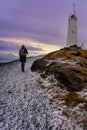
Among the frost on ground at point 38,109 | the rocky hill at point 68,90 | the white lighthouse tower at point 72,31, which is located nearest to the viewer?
the frost on ground at point 38,109

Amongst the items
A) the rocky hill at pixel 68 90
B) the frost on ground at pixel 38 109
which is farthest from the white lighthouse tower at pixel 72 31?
the frost on ground at pixel 38 109

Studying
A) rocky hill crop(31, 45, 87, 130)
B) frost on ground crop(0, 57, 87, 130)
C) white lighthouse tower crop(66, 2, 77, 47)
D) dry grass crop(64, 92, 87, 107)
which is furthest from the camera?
white lighthouse tower crop(66, 2, 77, 47)

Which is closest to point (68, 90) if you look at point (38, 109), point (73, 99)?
point (73, 99)

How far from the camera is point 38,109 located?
14453mm

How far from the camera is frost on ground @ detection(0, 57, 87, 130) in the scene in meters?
12.4

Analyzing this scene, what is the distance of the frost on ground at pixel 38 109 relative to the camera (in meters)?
12.4

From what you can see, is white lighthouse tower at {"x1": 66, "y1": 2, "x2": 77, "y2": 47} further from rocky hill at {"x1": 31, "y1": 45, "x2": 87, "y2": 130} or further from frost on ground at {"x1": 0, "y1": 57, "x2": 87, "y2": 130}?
frost on ground at {"x1": 0, "y1": 57, "x2": 87, "y2": 130}

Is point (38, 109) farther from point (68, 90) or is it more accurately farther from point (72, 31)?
point (72, 31)

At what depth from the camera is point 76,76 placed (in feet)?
60.4

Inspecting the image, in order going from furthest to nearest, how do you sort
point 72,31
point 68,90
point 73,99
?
1. point 72,31
2. point 68,90
3. point 73,99

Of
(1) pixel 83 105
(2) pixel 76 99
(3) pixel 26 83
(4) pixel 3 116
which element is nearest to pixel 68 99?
(2) pixel 76 99

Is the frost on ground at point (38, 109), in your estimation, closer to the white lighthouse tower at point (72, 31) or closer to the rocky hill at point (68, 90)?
the rocky hill at point (68, 90)

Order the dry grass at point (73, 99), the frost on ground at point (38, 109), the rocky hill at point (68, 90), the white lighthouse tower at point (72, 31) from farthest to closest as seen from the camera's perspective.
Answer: the white lighthouse tower at point (72, 31) < the dry grass at point (73, 99) < the rocky hill at point (68, 90) < the frost on ground at point (38, 109)

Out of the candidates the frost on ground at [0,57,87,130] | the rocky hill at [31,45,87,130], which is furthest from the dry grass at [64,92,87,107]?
the frost on ground at [0,57,87,130]
